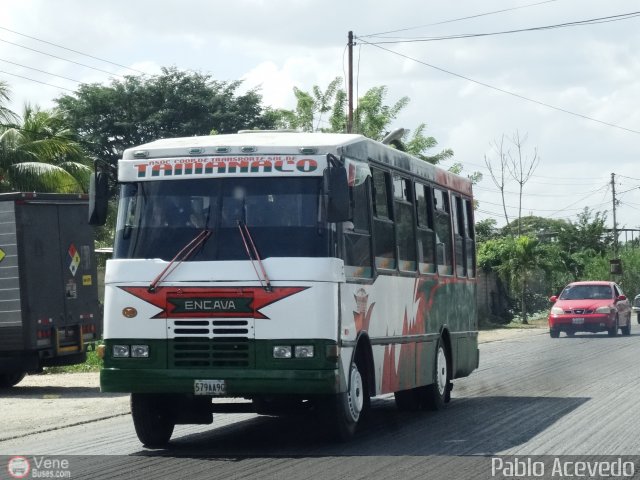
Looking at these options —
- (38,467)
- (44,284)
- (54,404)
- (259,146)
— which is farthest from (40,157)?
(38,467)

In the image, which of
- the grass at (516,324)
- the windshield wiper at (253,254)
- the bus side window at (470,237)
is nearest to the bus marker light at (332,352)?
the windshield wiper at (253,254)

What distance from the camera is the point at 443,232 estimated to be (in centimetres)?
1697

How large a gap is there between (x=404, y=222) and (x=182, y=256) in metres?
3.60

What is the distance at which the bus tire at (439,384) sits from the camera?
16203 millimetres

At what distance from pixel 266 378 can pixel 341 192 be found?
1831 millimetres

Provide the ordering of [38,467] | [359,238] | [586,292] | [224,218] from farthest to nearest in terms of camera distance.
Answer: [586,292]
[359,238]
[224,218]
[38,467]

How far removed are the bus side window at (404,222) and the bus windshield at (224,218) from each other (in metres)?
2.53

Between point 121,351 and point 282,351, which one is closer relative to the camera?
point 282,351

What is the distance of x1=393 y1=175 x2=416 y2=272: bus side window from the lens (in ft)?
47.9

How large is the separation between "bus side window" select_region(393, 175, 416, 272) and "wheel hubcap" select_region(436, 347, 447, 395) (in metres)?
1.73

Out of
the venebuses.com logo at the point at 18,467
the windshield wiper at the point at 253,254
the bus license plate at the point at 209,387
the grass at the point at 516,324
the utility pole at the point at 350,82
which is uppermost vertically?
the utility pole at the point at 350,82

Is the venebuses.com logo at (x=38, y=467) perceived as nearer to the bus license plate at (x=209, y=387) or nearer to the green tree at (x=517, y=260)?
the bus license plate at (x=209, y=387)

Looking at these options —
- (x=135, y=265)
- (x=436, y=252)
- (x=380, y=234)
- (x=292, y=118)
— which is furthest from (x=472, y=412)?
(x=292, y=118)

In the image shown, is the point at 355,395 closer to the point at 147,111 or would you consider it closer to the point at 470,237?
the point at 470,237
